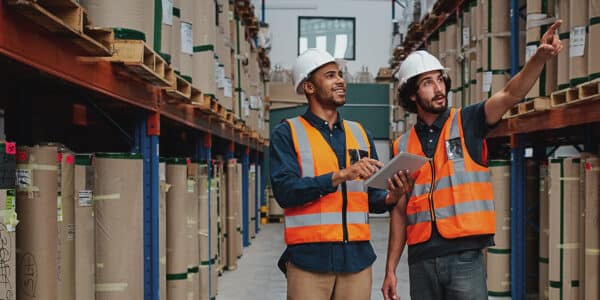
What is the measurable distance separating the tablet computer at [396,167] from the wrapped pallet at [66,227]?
1.41 m

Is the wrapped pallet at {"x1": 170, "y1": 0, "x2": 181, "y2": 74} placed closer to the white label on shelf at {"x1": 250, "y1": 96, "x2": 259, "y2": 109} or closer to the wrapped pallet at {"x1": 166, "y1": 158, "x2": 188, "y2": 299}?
the wrapped pallet at {"x1": 166, "y1": 158, "x2": 188, "y2": 299}

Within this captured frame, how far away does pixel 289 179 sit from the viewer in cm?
277

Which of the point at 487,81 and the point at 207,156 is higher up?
the point at 487,81

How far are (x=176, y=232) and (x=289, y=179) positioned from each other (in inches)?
82.4

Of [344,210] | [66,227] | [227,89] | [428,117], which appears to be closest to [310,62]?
[428,117]

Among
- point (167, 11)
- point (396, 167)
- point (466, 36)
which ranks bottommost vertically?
point (396, 167)

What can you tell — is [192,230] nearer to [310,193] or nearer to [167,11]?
[167,11]

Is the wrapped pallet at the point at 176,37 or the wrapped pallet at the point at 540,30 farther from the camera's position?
the wrapped pallet at the point at 540,30

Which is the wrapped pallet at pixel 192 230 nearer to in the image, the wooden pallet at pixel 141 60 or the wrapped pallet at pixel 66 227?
the wooden pallet at pixel 141 60

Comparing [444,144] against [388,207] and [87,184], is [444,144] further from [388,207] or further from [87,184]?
[87,184]

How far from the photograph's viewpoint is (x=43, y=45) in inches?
87.1

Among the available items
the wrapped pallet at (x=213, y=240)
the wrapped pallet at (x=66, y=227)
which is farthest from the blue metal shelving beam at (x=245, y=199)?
the wrapped pallet at (x=66, y=227)

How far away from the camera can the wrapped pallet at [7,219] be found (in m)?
2.04

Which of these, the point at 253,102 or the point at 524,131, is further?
the point at 253,102
